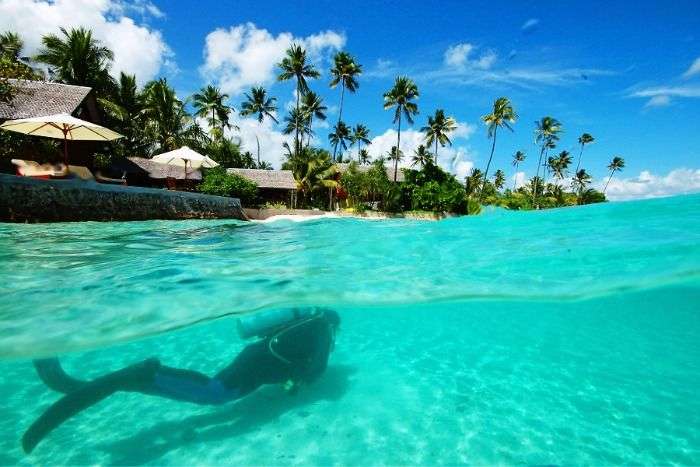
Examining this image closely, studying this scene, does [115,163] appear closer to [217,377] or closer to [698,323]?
[217,377]

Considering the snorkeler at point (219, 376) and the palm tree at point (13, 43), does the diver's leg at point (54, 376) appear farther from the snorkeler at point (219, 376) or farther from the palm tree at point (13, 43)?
the palm tree at point (13, 43)

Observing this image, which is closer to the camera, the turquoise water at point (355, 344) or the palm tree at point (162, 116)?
the turquoise water at point (355, 344)

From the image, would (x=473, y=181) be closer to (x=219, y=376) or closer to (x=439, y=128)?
(x=439, y=128)

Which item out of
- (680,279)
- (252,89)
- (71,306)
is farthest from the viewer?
(252,89)

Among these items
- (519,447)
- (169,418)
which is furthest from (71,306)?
(519,447)

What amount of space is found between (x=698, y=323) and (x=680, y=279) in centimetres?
1486

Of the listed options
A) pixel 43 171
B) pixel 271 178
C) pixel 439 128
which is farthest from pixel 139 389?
pixel 439 128

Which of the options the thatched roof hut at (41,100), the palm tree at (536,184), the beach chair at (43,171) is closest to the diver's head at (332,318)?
the beach chair at (43,171)

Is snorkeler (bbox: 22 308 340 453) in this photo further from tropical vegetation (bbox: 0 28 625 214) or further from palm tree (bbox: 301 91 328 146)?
palm tree (bbox: 301 91 328 146)

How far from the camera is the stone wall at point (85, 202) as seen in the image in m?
11.7

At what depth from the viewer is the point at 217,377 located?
5422 millimetres

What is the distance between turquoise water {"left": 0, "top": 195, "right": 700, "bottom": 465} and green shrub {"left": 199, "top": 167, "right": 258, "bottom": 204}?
737 inches

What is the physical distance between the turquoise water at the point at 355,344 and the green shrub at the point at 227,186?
1873cm

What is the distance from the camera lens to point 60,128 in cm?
1558
